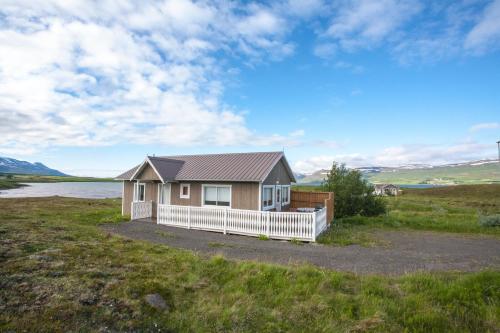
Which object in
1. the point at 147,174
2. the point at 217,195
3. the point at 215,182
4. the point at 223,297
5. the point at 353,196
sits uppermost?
the point at 147,174

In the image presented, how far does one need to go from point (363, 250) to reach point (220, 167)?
997 centimetres

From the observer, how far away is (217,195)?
1736 cm

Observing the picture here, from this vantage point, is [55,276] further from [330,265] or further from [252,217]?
[252,217]

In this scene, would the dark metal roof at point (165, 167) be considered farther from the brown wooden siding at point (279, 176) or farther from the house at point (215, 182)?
the brown wooden siding at point (279, 176)

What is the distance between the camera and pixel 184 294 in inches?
258

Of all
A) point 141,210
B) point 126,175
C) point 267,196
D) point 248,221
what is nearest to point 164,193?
point 141,210

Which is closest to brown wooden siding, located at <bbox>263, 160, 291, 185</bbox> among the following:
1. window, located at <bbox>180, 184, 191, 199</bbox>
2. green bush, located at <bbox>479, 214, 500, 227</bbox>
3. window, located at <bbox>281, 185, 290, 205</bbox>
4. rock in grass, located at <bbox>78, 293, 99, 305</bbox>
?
window, located at <bbox>281, 185, 290, 205</bbox>

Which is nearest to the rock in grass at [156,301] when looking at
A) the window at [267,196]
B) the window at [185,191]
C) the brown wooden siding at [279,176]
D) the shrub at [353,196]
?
the window at [267,196]

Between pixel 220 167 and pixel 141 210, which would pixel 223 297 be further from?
pixel 141 210

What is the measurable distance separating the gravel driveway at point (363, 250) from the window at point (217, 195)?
2.39 metres

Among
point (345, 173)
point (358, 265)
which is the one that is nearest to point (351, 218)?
→ point (345, 173)

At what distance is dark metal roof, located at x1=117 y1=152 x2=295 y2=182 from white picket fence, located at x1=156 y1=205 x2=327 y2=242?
2.01 metres

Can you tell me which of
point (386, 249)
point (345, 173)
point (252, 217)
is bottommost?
point (386, 249)

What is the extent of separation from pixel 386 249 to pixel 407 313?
6.11 metres
